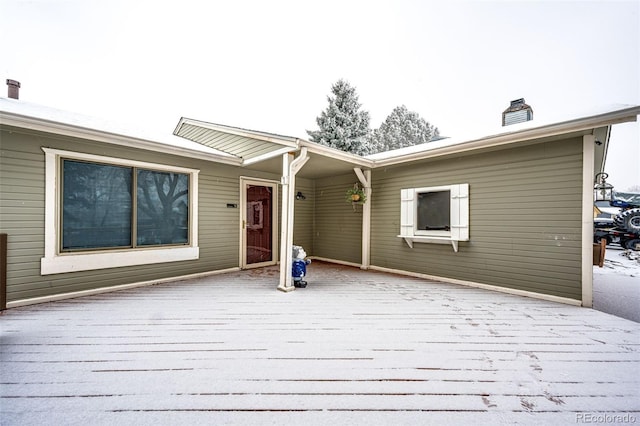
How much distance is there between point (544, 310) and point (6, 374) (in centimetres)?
507

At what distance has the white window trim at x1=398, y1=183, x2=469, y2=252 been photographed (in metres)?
4.46

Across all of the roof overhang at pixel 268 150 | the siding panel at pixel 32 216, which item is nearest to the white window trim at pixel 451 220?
the roof overhang at pixel 268 150

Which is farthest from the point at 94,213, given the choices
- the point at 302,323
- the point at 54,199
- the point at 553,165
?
the point at 553,165

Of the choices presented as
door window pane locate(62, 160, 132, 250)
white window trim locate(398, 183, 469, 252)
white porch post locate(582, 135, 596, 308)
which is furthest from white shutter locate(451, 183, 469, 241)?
door window pane locate(62, 160, 132, 250)

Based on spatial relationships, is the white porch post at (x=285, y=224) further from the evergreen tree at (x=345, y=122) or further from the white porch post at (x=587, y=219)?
the evergreen tree at (x=345, y=122)

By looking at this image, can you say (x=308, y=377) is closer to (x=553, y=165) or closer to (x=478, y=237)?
(x=478, y=237)

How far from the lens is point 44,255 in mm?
3475

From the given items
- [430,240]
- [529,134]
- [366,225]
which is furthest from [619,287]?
[366,225]

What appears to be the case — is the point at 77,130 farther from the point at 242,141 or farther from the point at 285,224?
the point at 285,224

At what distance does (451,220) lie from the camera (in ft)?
15.0

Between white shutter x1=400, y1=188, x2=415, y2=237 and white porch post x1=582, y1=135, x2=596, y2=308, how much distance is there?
2.32 meters

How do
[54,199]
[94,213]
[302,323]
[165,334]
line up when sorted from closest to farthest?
1. [165,334]
2. [302,323]
3. [54,199]
4. [94,213]

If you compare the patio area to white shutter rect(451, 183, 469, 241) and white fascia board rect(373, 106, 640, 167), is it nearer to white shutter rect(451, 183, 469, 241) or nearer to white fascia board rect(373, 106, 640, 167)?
white shutter rect(451, 183, 469, 241)

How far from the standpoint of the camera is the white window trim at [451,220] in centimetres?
446
